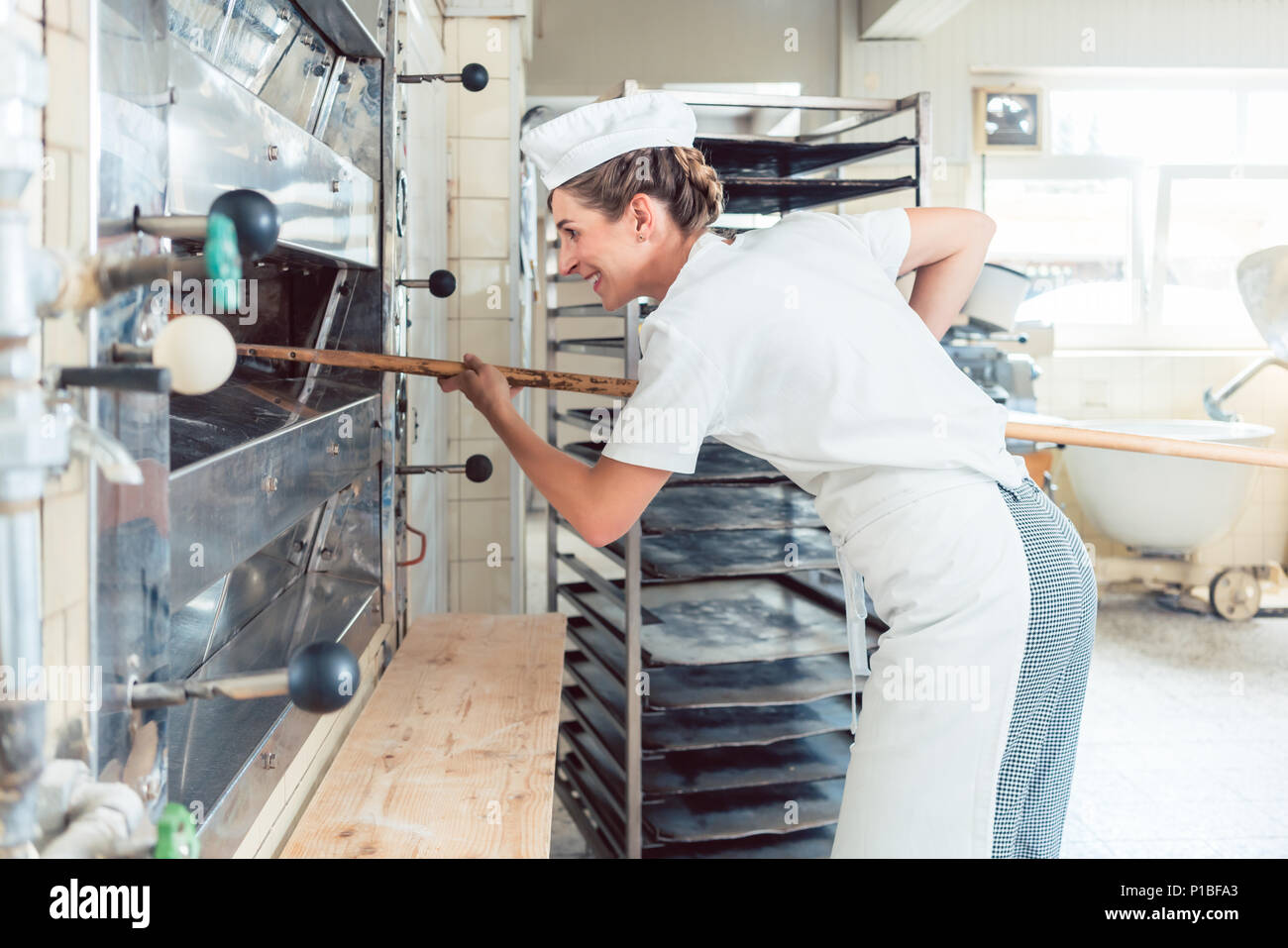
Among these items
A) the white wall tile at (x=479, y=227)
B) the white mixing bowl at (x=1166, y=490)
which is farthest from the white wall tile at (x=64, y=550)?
the white mixing bowl at (x=1166, y=490)

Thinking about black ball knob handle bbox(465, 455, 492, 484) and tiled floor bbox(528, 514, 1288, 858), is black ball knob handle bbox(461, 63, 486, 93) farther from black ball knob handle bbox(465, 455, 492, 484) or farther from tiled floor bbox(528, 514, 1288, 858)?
tiled floor bbox(528, 514, 1288, 858)

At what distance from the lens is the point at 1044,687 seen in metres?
1.41

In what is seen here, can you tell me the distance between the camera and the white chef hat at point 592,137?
1406 mm

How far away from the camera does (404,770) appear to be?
4.48 feet

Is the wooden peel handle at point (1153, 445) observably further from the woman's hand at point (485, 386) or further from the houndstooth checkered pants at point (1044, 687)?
the woman's hand at point (485, 386)

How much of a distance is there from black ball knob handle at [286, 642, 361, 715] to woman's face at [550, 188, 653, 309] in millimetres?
870

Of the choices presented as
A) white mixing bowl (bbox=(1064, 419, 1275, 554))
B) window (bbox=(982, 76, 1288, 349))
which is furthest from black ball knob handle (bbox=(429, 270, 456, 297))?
window (bbox=(982, 76, 1288, 349))

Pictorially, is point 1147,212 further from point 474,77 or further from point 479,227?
point 474,77

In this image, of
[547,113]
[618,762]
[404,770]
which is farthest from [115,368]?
[547,113]

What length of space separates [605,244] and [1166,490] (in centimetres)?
437
